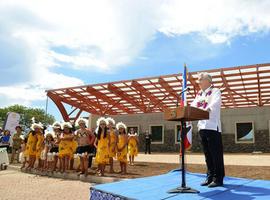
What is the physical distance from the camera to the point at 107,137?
9406 millimetres

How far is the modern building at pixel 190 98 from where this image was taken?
824 inches

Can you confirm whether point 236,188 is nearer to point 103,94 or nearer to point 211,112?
point 211,112

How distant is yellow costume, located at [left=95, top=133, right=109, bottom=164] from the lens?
924 centimetres

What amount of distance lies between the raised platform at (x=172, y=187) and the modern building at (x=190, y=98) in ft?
48.1

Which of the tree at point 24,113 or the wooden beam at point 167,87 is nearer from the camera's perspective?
the wooden beam at point 167,87

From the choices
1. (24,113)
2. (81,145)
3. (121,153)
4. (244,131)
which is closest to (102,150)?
(81,145)

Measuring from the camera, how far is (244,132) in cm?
2195

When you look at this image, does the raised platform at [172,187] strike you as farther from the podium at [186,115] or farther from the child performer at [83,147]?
the child performer at [83,147]

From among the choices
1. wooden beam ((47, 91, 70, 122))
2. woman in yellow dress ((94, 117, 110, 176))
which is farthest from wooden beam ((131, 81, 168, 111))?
woman in yellow dress ((94, 117, 110, 176))

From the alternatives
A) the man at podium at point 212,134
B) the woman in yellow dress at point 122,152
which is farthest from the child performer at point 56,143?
the man at podium at point 212,134

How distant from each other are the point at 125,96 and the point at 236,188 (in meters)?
22.0

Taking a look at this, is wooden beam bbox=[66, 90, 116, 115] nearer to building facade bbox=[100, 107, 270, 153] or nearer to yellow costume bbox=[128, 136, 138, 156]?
building facade bbox=[100, 107, 270, 153]

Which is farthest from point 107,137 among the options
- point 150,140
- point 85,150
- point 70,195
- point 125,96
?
point 125,96

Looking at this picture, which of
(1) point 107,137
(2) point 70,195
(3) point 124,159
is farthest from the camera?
(3) point 124,159
